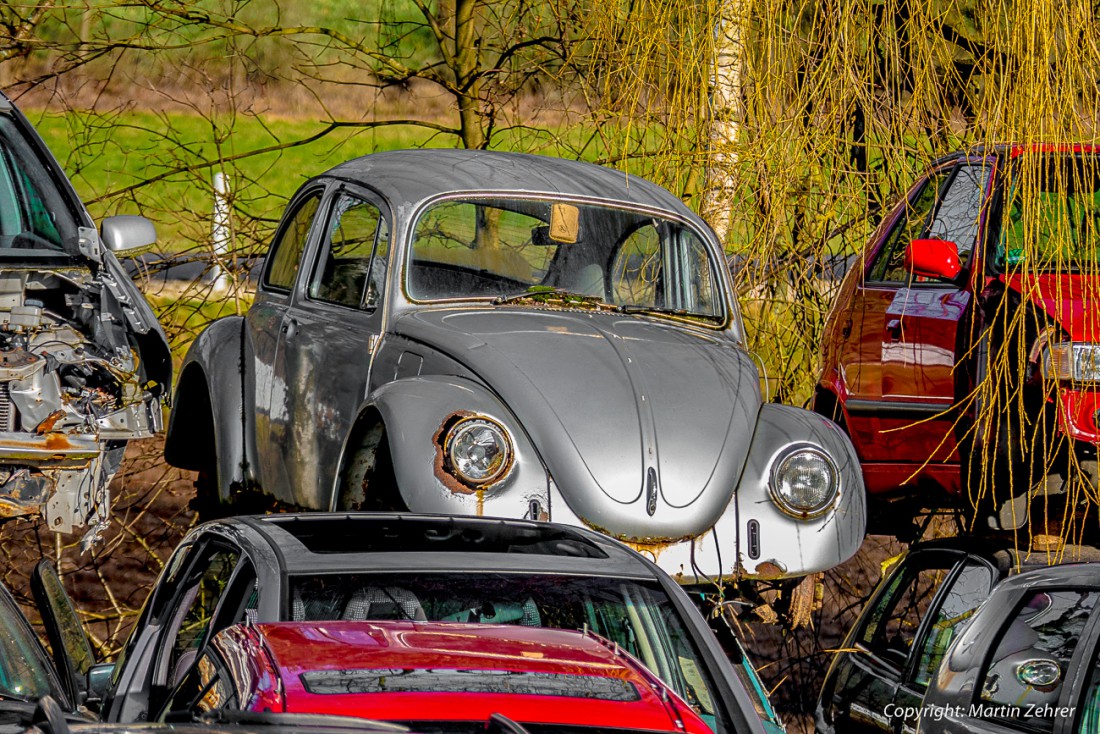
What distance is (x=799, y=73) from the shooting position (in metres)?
5.13

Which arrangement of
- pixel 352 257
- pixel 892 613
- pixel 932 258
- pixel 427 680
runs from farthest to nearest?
pixel 352 257
pixel 932 258
pixel 892 613
pixel 427 680

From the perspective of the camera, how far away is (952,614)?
226 inches

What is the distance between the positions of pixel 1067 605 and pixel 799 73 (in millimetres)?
1905

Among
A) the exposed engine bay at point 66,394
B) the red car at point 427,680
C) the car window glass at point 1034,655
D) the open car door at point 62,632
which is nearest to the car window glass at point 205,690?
the red car at point 427,680

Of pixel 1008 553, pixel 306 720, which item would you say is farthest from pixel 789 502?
pixel 306 720

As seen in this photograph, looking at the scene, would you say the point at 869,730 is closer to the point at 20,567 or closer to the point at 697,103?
the point at 697,103

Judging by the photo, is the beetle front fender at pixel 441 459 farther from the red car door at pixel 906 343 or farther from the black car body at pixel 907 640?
the red car door at pixel 906 343

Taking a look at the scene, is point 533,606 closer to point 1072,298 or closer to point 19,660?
point 19,660

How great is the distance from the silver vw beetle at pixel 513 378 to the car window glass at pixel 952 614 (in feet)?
1.80

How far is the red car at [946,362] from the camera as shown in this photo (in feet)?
19.8

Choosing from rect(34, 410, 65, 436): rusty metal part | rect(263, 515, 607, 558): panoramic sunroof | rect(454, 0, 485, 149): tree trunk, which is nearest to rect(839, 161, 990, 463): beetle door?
rect(263, 515, 607, 558): panoramic sunroof

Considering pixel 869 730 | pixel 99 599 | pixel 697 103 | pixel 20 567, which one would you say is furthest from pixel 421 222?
pixel 99 599

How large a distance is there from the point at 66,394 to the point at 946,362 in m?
4.02

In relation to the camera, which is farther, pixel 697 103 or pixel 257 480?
pixel 257 480
